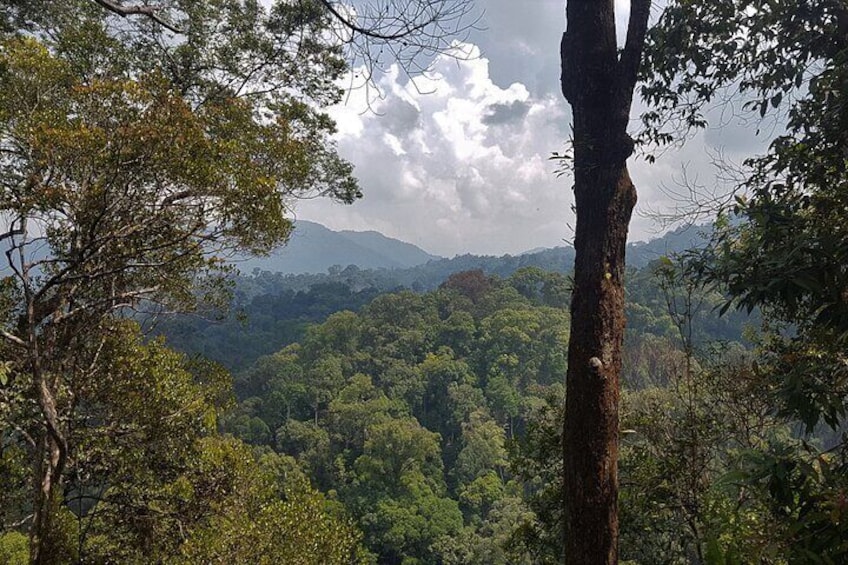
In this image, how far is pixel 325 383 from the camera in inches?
1240

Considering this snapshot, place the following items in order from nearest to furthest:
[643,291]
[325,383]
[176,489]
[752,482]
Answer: [752,482] → [176,489] → [325,383] → [643,291]

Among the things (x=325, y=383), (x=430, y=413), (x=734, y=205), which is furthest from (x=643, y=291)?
(x=734, y=205)

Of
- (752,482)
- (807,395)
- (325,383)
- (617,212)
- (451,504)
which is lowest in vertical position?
(451,504)

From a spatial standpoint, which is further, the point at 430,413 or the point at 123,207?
the point at 430,413

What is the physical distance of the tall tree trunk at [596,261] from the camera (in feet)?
5.86

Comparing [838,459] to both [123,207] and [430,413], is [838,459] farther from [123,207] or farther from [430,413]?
[430,413]

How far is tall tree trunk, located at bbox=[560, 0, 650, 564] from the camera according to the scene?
1.79 meters

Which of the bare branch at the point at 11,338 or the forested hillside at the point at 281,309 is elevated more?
the bare branch at the point at 11,338

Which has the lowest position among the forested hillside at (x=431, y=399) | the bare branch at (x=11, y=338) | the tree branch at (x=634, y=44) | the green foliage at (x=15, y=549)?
the forested hillside at (x=431, y=399)

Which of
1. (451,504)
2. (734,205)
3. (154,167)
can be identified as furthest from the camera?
(451,504)

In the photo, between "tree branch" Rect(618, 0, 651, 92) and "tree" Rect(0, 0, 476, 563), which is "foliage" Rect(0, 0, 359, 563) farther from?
"tree branch" Rect(618, 0, 651, 92)

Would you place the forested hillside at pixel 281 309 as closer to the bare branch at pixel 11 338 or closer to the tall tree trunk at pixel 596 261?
the bare branch at pixel 11 338

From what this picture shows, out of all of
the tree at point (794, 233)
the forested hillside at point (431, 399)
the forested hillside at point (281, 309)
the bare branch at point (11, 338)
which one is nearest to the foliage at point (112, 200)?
the bare branch at point (11, 338)

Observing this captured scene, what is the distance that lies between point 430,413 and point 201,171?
31.4m
